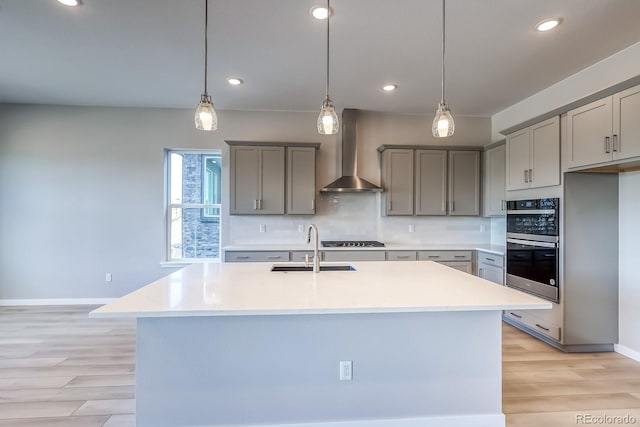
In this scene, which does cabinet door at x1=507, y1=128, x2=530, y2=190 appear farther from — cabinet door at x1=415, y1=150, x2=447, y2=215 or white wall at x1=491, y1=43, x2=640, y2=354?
cabinet door at x1=415, y1=150, x2=447, y2=215

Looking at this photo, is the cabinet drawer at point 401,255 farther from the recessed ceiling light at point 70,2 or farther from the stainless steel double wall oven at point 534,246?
the recessed ceiling light at point 70,2

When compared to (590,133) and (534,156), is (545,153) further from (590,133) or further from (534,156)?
(590,133)

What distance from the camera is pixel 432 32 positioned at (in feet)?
8.66

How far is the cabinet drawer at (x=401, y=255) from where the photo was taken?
415 centimetres

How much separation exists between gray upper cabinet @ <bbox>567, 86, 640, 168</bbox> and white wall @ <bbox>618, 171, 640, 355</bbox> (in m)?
0.54

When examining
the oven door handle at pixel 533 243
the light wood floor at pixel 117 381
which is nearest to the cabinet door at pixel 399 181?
the oven door handle at pixel 533 243

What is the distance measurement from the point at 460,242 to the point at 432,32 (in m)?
3.14

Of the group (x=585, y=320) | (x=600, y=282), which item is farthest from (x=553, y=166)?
(x=585, y=320)

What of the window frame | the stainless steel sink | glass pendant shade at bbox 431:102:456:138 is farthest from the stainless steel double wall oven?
the window frame

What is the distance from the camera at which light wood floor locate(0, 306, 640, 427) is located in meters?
2.08

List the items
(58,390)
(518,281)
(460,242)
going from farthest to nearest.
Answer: (460,242)
(518,281)
(58,390)

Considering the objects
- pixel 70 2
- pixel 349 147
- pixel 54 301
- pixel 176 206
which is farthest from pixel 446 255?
pixel 54 301

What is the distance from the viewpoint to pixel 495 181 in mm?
4297

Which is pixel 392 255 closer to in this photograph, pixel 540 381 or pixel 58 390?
pixel 540 381
